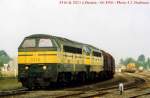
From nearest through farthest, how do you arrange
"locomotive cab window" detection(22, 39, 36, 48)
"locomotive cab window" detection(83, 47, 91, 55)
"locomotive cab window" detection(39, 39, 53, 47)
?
1. "locomotive cab window" detection(39, 39, 53, 47)
2. "locomotive cab window" detection(22, 39, 36, 48)
3. "locomotive cab window" detection(83, 47, 91, 55)

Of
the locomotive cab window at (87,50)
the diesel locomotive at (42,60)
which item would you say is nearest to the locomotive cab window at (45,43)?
the diesel locomotive at (42,60)

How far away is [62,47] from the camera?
27188 mm

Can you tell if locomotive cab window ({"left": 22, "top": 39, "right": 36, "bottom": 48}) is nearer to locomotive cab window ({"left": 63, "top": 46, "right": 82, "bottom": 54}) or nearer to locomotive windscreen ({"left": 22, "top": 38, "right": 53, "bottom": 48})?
locomotive windscreen ({"left": 22, "top": 38, "right": 53, "bottom": 48})

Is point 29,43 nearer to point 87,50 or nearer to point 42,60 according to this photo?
point 42,60

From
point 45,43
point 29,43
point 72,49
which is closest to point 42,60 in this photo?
point 45,43

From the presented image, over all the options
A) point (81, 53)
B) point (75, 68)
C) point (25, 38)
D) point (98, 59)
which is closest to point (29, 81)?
point (25, 38)

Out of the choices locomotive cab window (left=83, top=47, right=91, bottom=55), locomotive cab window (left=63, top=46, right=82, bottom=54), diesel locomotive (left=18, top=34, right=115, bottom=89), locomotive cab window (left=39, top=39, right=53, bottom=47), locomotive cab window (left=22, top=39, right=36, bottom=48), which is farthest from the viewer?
locomotive cab window (left=83, top=47, right=91, bottom=55)

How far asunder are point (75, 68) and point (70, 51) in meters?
1.74

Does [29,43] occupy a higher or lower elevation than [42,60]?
higher

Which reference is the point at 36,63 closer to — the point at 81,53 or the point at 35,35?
the point at 35,35

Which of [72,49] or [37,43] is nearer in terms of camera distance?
[37,43]

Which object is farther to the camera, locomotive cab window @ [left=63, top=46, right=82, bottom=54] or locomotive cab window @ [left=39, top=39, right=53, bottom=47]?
locomotive cab window @ [left=63, top=46, right=82, bottom=54]

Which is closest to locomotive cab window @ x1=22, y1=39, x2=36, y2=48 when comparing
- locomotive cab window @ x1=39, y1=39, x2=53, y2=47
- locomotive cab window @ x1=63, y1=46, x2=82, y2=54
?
locomotive cab window @ x1=39, y1=39, x2=53, y2=47

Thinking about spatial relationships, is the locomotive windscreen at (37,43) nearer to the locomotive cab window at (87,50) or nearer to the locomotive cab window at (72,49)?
the locomotive cab window at (72,49)
